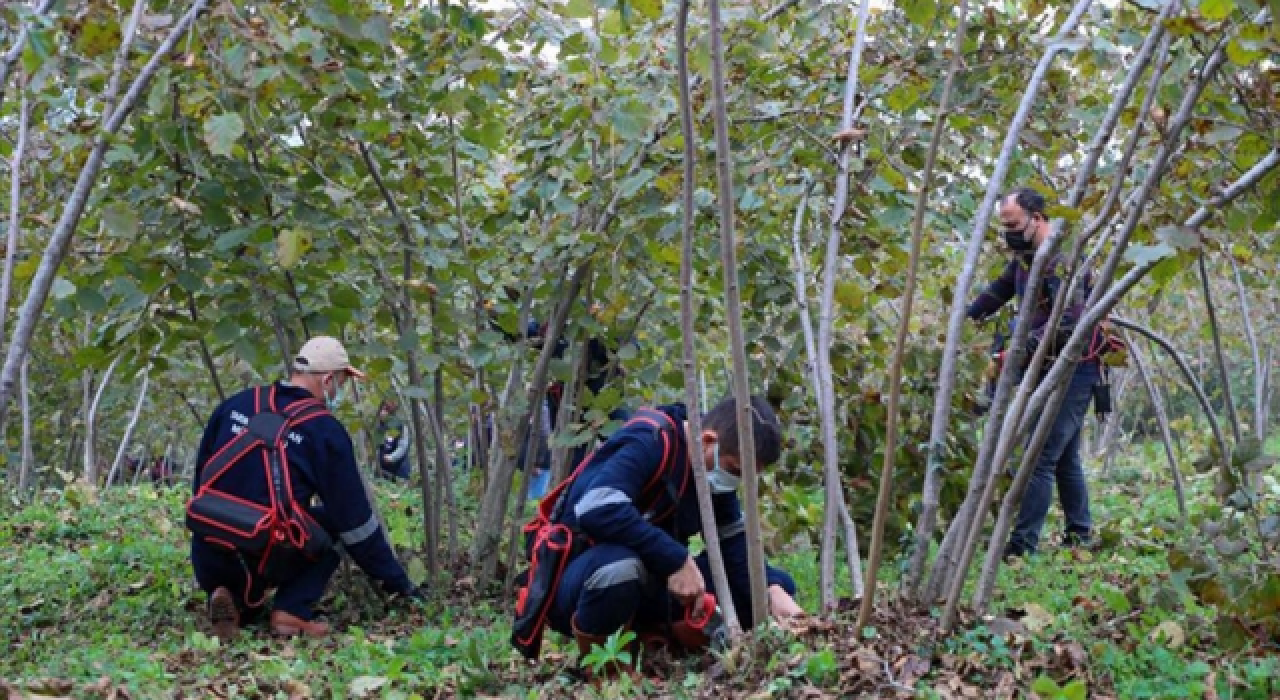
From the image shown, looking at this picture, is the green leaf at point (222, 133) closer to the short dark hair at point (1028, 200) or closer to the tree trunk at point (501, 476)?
the tree trunk at point (501, 476)

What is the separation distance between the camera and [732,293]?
3.03 m

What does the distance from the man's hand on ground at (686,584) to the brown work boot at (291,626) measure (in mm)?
1837

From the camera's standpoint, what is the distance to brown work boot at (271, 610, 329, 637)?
5.11 meters

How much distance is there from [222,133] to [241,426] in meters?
1.89

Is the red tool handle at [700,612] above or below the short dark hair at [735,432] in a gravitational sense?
below

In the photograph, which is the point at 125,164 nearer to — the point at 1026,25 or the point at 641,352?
the point at 641,352

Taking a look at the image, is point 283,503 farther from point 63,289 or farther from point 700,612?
point 700,612

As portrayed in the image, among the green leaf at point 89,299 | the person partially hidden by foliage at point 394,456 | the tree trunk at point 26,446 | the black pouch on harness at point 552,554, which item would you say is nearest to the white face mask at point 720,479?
the black pouch on harness at point 552,554

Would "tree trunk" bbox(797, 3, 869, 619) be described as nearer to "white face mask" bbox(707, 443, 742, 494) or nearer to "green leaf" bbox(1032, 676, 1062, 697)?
"white face mask" bbox(707, 443, 742, 494)

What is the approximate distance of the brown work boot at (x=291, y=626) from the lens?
5.11m

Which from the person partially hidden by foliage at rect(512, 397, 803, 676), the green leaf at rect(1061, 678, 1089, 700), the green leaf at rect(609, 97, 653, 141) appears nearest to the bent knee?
the person partially hidden by foliage at rect(512, 397, 803, 676)

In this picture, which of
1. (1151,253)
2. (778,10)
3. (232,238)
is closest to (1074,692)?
(1151,253)

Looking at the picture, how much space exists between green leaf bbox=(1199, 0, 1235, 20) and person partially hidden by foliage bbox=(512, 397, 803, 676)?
5.64 feet

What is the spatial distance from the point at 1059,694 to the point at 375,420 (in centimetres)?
530
